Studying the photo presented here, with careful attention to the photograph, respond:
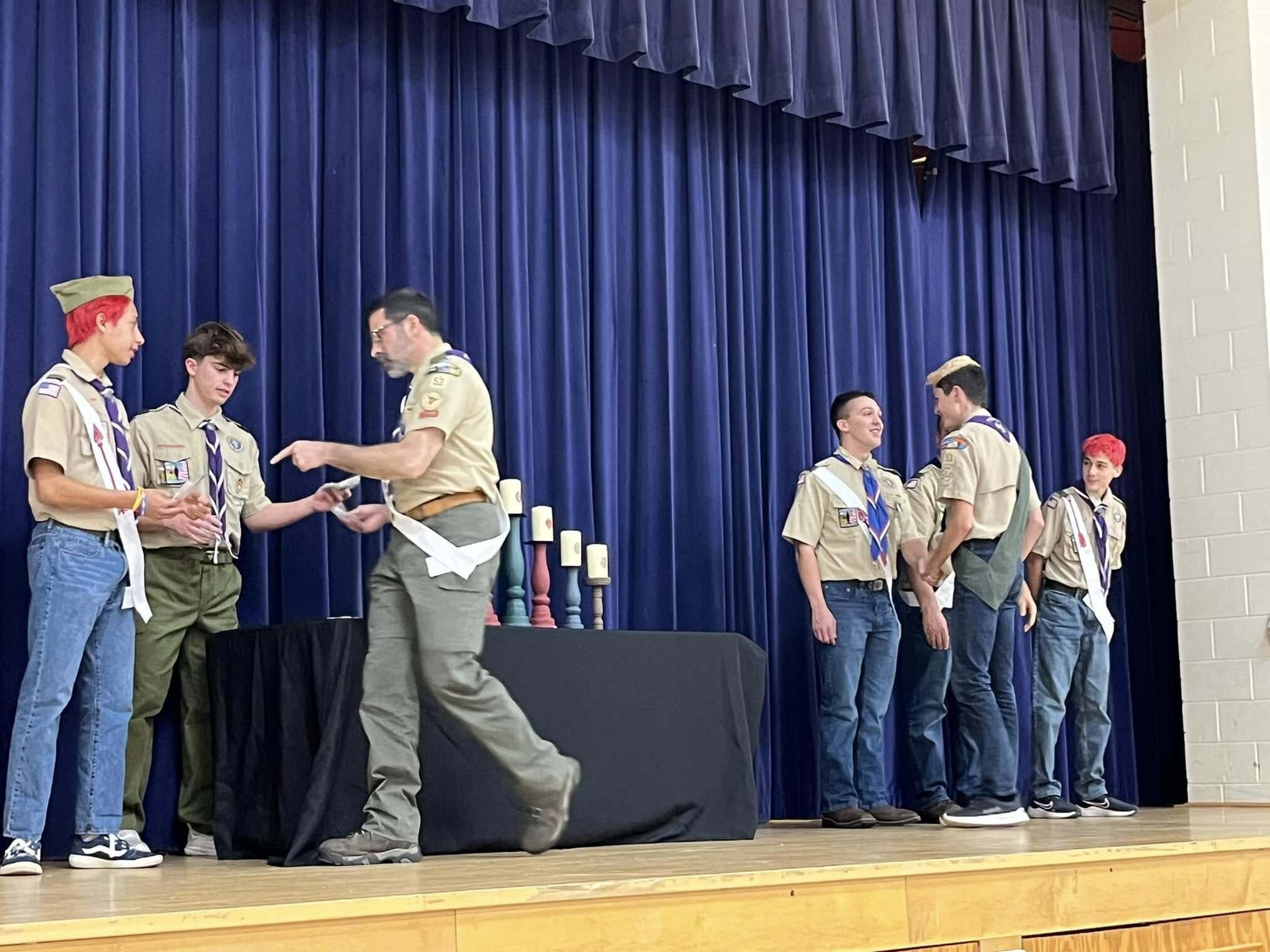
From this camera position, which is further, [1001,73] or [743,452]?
[1001,73]

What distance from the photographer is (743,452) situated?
5.90m

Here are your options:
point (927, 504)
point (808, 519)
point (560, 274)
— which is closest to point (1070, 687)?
point (927, 504)

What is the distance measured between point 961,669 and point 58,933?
3.21m

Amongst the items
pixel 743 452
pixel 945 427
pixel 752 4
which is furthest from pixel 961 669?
pixel 752 4

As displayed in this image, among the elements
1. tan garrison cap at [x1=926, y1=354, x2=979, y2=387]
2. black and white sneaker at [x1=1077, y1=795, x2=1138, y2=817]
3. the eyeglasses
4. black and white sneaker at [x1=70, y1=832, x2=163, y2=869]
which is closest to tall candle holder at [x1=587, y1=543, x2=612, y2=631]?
tan garrison cap at [x1=926, y1=354, x2=979, y2=387]

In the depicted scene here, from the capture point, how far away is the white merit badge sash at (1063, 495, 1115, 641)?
5.86 m

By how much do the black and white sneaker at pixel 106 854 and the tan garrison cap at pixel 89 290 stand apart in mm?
1263

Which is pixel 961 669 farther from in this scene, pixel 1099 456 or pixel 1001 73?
pixel 1001 73

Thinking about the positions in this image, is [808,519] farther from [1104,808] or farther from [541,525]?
[1104,808]

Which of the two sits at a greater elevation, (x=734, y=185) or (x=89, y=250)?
(x=734, y=185)

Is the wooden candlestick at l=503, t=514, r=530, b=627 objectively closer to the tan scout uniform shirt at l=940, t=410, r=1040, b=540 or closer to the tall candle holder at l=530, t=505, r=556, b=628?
the tall candle holder at l=530, t=505, r=556, b=628

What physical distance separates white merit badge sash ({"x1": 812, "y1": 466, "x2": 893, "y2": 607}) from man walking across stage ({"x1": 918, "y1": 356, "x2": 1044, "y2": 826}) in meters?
0.37

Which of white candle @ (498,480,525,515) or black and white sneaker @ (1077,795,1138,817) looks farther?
black and white sneaker @ (1077,795,1138,817)

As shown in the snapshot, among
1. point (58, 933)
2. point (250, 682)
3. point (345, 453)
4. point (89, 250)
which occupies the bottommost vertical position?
point (58, 933)
